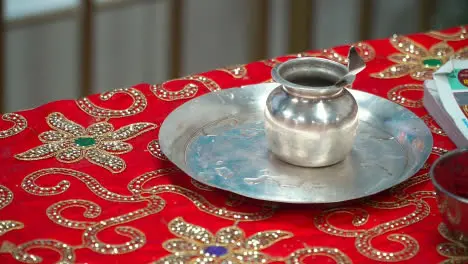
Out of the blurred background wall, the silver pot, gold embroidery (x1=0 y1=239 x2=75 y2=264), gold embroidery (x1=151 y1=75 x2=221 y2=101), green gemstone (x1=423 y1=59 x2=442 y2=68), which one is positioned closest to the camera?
gold embroidery (x1=0 y1=239 x2=75 y2=264)

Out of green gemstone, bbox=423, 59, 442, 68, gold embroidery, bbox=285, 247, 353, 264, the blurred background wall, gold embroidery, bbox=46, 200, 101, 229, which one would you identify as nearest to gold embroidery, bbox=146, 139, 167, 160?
gold embroidery, bbox=46, 200, 101, 229

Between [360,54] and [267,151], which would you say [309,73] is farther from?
[360,54]

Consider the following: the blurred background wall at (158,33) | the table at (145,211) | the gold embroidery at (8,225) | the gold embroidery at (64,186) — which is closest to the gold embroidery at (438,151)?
the table at (145,211)

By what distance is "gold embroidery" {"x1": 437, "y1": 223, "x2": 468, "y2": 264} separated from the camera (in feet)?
2.83

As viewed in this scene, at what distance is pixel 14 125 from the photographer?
1.12m

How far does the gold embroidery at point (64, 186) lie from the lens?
0.96 m

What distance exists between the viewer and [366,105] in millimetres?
1133

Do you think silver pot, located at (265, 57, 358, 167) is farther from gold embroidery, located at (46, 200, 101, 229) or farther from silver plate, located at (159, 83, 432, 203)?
gold embroidery, located at (46, 200, 101, 229)

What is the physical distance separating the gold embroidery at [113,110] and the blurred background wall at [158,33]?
2.81ft

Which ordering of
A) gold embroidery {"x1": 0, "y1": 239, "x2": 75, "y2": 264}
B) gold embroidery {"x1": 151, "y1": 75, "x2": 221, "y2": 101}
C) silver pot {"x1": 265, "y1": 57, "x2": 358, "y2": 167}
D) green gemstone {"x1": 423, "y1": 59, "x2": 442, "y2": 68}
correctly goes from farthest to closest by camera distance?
green gemstone {"x1": 423, "y1": 59, "x2": 442, "y2": 68}
gold embroidery {"x1": 151, "y1": 75, "x2": 221, "y2": 101}
silver pot {"x1": 265, "y1": 57, "x2": 358, "y2": 167}
gold embroidery {"x1": 0, "y1": 239, "x2": 75, "y2": 264}

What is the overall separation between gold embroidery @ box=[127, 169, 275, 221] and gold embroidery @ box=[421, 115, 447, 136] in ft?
0.94

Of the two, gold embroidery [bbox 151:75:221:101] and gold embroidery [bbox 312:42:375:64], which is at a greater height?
gold embroidery [bbox 312:42:375:64]

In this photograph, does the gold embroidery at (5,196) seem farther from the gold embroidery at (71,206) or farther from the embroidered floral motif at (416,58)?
the embroidered floral motif at (416,58)

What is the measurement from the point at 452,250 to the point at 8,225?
429mm
